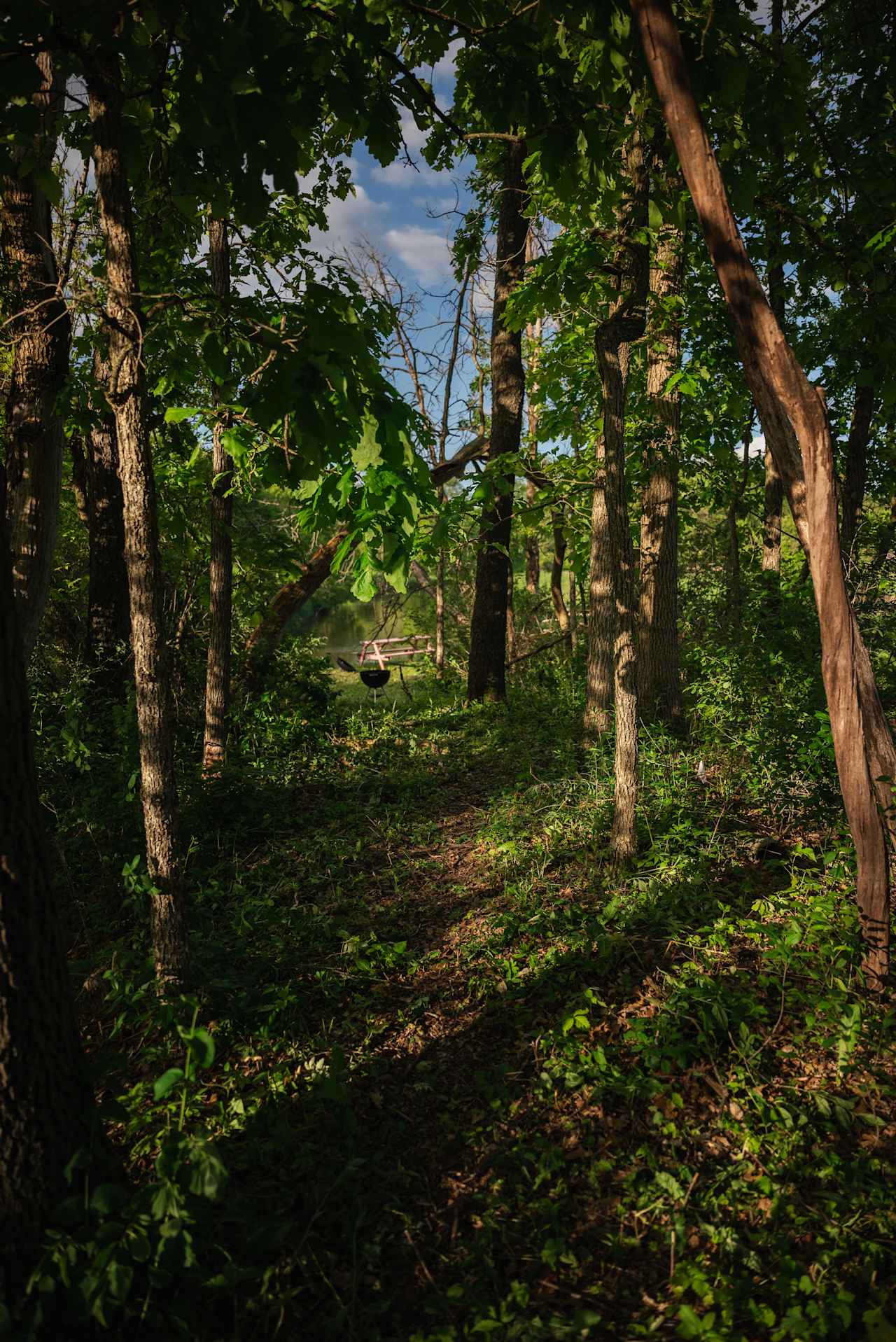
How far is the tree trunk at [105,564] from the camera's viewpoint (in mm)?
7559

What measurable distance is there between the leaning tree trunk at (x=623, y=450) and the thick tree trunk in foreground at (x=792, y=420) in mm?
1415

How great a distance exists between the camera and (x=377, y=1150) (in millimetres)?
2836

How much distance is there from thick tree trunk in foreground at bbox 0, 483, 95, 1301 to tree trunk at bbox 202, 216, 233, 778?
4478 millimetres

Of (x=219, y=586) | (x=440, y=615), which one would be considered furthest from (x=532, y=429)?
(x=219, y=586)

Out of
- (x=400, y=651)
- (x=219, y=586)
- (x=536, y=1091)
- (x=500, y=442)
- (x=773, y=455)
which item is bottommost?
(x=536, y=1091)

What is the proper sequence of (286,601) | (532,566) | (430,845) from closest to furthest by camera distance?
(430,845) → (286,601) → (532,566)

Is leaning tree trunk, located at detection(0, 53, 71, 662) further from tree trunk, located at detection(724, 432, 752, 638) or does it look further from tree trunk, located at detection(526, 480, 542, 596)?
tree trunk, located at detection(526, 480, 542, 596)

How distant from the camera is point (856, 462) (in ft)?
27.0

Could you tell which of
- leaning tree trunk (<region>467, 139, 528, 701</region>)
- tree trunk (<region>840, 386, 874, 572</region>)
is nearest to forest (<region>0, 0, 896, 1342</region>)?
tree trunk (<region>840, 386, 874, 572</region>)

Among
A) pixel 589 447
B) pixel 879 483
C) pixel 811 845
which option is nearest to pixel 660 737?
pixel 811 845

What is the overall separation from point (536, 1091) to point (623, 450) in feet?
11.9

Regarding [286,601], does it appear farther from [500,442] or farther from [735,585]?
[735,585]

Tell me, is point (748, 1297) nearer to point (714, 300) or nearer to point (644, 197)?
point (644, 197)

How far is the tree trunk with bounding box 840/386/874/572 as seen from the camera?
809 cm
